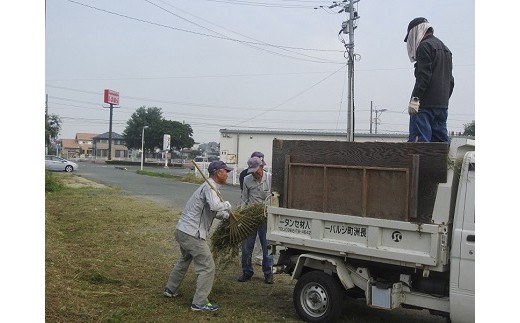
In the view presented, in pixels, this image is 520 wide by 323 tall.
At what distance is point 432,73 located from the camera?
19.9ft

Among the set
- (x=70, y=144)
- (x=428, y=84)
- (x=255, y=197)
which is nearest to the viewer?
(x=428, y=84)

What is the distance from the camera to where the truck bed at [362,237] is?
4.89 m

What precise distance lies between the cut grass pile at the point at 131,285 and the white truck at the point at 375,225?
31.9 inches

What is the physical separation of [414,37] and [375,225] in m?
2.41

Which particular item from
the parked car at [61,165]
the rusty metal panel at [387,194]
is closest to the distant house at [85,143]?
the parked car at [61,165]

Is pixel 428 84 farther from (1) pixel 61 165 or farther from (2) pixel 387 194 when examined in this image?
(1) pixel 61 165

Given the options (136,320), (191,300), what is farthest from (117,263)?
(136,320)

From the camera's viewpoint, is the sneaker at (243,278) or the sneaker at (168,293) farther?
the sneaker at (243,278)

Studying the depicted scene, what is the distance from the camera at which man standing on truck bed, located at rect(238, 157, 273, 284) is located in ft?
24.0

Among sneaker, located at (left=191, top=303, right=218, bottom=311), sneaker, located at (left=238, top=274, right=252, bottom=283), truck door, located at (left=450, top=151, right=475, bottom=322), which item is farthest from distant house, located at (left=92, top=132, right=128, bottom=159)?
truck door, located at (left=450, top=151, right=475, bottom=322)

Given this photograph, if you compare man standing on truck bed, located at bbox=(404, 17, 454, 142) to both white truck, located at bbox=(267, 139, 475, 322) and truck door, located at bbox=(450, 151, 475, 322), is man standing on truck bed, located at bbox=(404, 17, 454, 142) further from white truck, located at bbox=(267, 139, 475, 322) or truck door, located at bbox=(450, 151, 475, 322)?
truck door, located at bbox=(450, 151, 475, 322)

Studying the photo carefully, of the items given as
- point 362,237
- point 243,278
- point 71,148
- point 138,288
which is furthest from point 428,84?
point 71,148

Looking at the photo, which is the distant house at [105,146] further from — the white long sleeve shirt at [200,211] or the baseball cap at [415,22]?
the baseball cap at [415,22]

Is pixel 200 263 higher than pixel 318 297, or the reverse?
pixel 200 263
